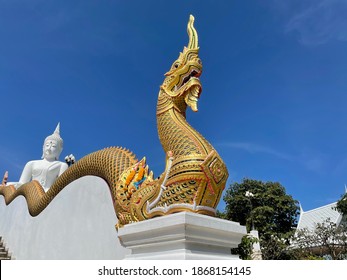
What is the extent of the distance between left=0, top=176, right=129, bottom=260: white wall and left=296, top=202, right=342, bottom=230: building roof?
26006 millimetres

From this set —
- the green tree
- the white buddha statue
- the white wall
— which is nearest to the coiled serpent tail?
the white wall

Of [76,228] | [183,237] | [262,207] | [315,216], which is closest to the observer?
[183,237]

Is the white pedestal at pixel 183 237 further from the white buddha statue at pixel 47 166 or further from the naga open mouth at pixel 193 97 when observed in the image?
the white buddha statue at pixel 47 166

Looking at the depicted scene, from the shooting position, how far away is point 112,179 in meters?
5.36

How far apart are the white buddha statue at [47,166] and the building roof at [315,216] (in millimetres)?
23605

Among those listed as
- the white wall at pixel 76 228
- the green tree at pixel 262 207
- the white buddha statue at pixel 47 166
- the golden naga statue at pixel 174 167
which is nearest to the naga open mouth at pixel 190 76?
the golden naga statue at pixel 174 167

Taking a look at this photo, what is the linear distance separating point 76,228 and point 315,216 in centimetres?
2867

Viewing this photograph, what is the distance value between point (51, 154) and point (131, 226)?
28.9ft

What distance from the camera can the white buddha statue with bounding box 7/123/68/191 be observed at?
11211 mm

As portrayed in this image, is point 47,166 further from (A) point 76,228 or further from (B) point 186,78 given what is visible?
(B) point 186,78

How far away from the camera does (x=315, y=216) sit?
30.5 m

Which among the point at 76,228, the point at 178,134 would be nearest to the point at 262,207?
the point at 76,228

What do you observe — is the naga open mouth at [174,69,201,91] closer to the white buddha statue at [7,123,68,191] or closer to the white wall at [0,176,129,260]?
the white wall at [0,176,129,260]
